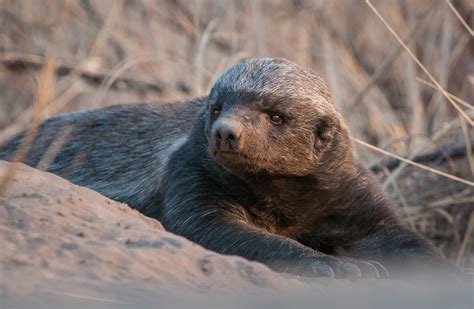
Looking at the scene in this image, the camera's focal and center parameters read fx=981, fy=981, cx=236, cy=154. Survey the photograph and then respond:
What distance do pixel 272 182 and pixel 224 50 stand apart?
230 inches

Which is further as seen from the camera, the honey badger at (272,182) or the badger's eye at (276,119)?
the badger's eye at (276,119)

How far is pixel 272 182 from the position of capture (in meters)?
5.47

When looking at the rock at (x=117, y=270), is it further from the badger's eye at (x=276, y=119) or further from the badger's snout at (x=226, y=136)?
the badger's eye at (x=276, y=119)

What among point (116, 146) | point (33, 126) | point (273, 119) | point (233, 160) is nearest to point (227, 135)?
point (233, 160)

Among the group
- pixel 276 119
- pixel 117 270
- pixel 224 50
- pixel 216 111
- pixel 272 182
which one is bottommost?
pixel 224 50

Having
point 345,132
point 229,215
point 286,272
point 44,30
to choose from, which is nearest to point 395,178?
point 345,132

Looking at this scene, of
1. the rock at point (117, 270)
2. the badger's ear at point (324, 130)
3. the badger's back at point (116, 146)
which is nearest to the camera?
the rock at point (117, 270)

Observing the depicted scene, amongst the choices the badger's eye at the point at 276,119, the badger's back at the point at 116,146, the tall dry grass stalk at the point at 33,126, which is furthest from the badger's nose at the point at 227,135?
the badger's back at the point at 116,146

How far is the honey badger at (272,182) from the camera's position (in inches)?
200

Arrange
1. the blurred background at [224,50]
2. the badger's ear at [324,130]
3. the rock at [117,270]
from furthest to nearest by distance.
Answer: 1. the blurred background at [224,50]
2. the badger's ear at [324,130]
3. the rock at [117,270]

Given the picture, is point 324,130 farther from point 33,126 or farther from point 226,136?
point 33,126

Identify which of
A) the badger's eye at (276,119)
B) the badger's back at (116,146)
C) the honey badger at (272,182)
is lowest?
the badger's back at (116,146)

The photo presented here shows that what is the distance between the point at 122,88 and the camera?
10.4 m

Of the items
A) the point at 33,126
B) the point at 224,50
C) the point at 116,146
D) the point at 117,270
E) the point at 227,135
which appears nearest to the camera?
the point at 117,270
